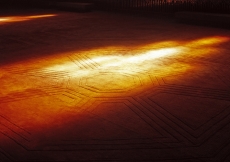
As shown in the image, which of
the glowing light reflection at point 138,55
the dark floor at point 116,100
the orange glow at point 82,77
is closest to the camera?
the dark floor at point 116,100

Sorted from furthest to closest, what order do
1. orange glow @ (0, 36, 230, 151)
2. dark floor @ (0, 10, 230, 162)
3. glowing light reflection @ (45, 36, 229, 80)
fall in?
glowing light reflection @ (45, 36, 229, 80) → orange glow @ (0, 36, 230, 151) → dark floor @ (0, 10, 230, 162)

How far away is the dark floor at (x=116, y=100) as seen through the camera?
315cm

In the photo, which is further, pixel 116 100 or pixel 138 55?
pixel 138 55

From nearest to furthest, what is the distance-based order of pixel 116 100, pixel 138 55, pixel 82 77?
pixel 116 100
pixel 82 77
pixel 138 55

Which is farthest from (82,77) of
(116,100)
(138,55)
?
(138,55)

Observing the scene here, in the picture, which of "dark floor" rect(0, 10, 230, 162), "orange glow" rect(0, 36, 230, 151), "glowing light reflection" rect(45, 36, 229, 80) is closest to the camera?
"dark floor" rect(0, 10, 230, 162)

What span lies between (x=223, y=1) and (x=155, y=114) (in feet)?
35.3

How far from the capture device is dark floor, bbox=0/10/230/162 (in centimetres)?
315

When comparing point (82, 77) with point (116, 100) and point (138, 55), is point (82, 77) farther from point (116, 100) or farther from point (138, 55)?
point (138, 55)

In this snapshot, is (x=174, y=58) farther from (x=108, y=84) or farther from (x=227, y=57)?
(x=108, y=84)

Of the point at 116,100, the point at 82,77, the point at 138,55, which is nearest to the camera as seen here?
the point at 116,100

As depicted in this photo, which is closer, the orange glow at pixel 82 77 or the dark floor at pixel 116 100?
the dark floor at pixel 116 100

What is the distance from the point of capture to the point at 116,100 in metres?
4.50

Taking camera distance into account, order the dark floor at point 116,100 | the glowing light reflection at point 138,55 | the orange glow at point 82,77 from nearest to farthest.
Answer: the dark floor at point 116,100
the orange glow at point 82,77
the glowing light reflection at point 138,55
